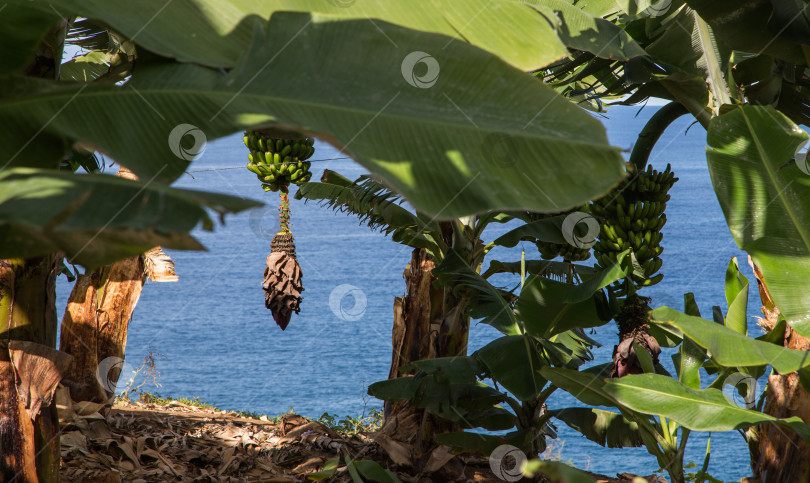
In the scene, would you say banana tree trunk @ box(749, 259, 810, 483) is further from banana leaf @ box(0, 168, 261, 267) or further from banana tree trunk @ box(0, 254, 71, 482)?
banana tree trunk @ box(0, 254, 71, 482)

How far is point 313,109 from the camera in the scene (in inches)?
32.2

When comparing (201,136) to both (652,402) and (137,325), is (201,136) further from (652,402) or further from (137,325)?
(137,325)

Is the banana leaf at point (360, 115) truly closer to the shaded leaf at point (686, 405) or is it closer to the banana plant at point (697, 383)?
the banana plant at point (697, 383)

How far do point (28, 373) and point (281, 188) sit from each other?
136 cm

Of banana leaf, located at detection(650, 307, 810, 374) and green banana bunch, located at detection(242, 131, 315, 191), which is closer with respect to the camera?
banana leaf, located at detection(650, 307, 810, 374)

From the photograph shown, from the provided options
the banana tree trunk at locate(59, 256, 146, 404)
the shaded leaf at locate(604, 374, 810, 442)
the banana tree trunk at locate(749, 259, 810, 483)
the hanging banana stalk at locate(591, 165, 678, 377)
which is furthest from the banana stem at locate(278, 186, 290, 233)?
the banana tree trunk at locate(749, 259, 810, 483)

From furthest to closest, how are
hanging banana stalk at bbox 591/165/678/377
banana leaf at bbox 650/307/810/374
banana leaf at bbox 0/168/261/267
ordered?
hanging banana stalk at bbox 591/165/678/377
banana leaf at bbox 650/307/810/374
banana leaf at bbox 0/168/261/267

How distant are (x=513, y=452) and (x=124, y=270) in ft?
7.44

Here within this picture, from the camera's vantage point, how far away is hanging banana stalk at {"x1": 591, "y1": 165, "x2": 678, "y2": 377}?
180 centimetres

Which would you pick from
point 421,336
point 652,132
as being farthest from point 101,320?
point 652,132

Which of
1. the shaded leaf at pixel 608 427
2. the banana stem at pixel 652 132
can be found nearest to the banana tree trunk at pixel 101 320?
the shaded leaf at pixel 608 427

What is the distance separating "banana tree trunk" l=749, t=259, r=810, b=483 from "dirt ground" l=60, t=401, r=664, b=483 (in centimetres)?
122

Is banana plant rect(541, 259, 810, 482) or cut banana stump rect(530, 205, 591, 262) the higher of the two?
cut banana stump rect(530, 205, 591, 262)

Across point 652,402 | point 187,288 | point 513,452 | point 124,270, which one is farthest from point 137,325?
point 652,402
